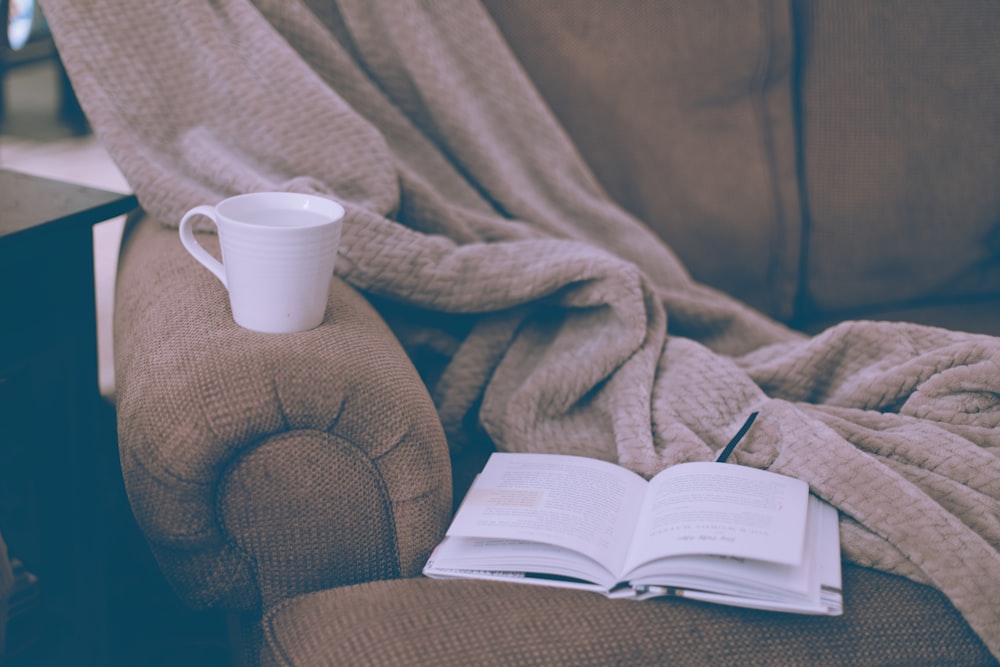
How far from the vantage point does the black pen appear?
88 centimetres

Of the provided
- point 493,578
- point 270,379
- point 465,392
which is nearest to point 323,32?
point 465,392

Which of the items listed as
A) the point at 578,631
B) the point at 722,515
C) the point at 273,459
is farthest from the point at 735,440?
the point at 273,459

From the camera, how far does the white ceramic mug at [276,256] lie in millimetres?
742

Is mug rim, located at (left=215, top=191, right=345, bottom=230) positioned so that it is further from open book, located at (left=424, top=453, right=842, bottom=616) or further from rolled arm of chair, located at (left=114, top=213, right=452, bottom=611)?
open book, located at (left=424, top=453, right=842, bottom=616)

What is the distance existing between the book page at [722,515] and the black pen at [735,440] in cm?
4

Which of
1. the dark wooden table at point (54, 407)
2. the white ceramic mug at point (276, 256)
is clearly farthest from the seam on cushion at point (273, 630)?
the dark wooden table at point (54, 407)

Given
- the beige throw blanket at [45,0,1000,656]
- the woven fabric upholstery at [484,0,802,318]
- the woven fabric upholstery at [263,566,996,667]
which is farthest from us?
the woven fabric upholstery at [484,0,802,318]

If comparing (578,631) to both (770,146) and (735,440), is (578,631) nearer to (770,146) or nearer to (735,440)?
(735,440)

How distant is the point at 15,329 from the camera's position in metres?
0.92

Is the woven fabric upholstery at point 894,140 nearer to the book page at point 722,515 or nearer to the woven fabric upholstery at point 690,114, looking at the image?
the woven fabric upholstery at point 690,114

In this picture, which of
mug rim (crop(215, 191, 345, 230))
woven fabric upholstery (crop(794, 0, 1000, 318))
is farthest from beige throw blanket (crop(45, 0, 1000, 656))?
woven fabric upholstery (crop(794, 0, 1000, 318))

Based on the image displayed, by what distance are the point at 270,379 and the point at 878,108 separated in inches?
41.6

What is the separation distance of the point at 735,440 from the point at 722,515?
0.15 meters

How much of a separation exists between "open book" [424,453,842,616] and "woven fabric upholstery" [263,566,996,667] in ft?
0.06
